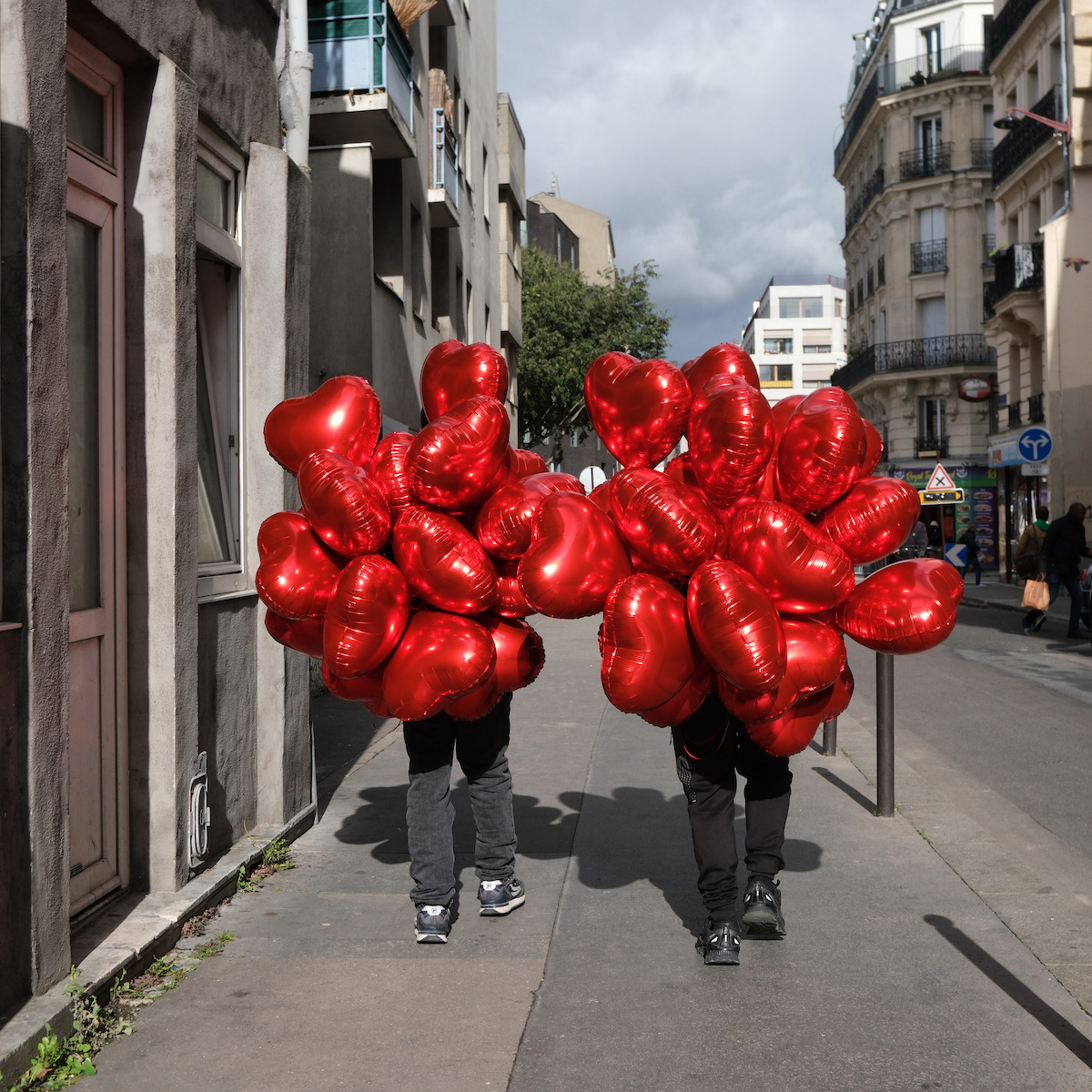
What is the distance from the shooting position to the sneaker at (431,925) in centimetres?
464

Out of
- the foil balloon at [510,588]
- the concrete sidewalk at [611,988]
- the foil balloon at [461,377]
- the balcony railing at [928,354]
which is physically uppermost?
the balcony railing at [928,354]

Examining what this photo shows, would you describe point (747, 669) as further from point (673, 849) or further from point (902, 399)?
point (902, 399)

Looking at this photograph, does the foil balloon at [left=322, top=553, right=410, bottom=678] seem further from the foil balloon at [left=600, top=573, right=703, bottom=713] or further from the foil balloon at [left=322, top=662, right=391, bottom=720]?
the foil balloon at [left=600, top=573, right=703, bottom=713]

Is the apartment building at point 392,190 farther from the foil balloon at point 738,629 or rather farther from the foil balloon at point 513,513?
the foil balloon at point 738,629

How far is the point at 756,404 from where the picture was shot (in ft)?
12.5

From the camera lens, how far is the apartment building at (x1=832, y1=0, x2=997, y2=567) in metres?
46.9

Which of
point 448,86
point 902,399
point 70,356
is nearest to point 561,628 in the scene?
point 448,86

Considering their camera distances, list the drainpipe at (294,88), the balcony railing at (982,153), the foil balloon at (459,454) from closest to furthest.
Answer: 1. the foil balloon at (459,454)
2. the drainpipe at (294,88)
3. the balcony railing at (982,153)

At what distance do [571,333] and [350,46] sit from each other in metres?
26.4

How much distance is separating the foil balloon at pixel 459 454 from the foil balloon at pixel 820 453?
923 mm

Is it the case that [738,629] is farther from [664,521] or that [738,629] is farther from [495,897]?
[495,897]

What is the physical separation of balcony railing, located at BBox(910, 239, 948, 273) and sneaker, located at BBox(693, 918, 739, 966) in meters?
47.2

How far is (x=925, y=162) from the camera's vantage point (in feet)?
157

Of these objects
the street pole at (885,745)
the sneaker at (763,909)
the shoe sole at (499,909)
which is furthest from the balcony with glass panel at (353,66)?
the sneaker at (763,909)
